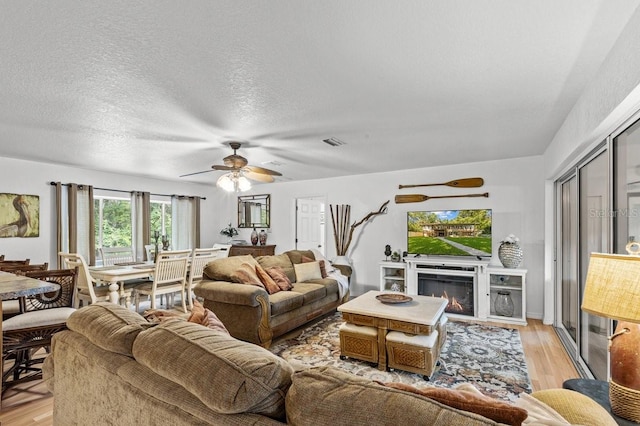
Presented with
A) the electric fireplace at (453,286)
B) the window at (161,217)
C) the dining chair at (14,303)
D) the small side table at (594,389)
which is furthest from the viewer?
the window at (161,217)

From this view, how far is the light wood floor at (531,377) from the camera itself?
2.20 meters

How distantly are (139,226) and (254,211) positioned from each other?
7.69 ft

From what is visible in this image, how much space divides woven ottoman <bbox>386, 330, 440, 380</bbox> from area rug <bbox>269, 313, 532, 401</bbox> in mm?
87

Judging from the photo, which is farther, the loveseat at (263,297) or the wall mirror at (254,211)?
the wall mirror at (254,211)

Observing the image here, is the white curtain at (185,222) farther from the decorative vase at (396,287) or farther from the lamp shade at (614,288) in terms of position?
the lamp shade at (614,288)

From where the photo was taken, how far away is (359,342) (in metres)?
3.05

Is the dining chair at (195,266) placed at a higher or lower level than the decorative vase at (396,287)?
higher

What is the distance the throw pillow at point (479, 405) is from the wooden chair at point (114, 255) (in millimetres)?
5464

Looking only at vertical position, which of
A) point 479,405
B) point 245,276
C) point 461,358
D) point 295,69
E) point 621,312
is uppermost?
point 295,69

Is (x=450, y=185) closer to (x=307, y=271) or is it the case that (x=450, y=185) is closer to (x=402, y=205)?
(x=402, y=205)

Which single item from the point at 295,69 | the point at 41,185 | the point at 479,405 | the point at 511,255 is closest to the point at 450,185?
Result: the point at 511,255

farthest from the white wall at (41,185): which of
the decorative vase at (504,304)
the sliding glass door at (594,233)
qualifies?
the sliding glass door at (594,233)

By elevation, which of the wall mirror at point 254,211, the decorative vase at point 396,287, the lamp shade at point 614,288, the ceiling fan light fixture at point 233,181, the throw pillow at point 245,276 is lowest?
the decorative vase at point 396,287

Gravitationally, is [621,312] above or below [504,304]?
above
